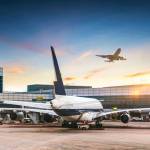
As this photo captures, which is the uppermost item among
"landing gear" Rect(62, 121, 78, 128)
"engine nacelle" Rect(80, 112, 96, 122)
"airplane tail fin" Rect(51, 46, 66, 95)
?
"airplane tail fin" Rect(51, 46, 66, 95)

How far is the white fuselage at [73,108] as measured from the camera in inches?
2254

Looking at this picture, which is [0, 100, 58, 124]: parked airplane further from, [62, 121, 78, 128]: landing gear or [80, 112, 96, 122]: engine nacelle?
[80, 112, 96, 122]: engine nacelle

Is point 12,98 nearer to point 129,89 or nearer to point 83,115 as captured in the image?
point 129,89

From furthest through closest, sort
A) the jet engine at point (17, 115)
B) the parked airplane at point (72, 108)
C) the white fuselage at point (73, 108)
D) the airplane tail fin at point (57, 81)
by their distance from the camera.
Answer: the jet engine at point (17, 115), the airplane tail fin at point (57, 81), the parked airplane at point (72, 108), the white fuselage at point (73, 108)

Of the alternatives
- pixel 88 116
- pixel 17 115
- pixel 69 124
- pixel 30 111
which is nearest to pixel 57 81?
pixel 88 116

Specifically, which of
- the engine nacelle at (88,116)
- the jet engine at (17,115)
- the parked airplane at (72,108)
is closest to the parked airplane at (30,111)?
the jet engine at (17,115)

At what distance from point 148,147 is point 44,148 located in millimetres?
8857

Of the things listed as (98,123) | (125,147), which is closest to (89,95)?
(98,123)

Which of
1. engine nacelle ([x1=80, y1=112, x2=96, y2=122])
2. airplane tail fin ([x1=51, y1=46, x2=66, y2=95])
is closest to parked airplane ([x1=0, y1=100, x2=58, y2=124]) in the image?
airplane tail fin ([x1=51, y1=46, x2=66, y2=95])

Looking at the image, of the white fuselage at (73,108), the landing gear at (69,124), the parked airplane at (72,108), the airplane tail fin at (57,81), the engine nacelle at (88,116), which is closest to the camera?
the white fuselage at (73,108)

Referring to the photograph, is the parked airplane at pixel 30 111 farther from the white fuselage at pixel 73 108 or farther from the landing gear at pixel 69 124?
the white fuselage at pixel 73 108

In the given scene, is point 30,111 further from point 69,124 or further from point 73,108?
point 73,108

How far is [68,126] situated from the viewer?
64.1m

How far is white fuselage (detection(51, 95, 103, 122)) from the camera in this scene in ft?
188
